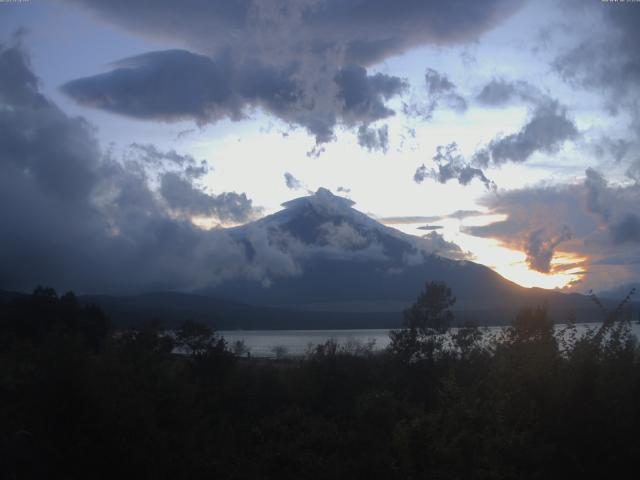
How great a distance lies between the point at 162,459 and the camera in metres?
13.1

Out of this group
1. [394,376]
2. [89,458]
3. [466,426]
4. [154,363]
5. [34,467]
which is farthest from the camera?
[394,376]

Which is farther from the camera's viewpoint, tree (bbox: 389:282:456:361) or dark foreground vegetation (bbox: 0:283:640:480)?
tree (bbox: 389:282:456:361)

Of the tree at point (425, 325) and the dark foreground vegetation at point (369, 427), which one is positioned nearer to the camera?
the dark foreground vegetation at point (369, 427)

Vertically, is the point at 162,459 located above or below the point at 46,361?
below

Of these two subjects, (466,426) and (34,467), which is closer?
(34,467)

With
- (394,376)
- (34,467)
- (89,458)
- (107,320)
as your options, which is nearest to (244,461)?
(89,458)

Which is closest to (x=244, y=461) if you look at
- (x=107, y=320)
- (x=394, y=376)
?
(x=394, y=376)

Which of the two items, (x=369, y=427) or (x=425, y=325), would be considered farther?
(x=425, y=325)

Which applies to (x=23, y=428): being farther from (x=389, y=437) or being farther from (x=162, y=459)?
(x=389, y=437)

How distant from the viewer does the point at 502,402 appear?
13961mm

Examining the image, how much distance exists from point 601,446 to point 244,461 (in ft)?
27.0

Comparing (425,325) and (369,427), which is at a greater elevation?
(425,325)

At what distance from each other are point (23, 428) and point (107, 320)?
178 ft

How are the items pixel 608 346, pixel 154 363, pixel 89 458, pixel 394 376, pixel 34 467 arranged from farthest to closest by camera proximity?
1. pixel 394 376
2. pixel 154 363
3. pixel 608 346
4. pixel 89 458
5. pixel 34 467
